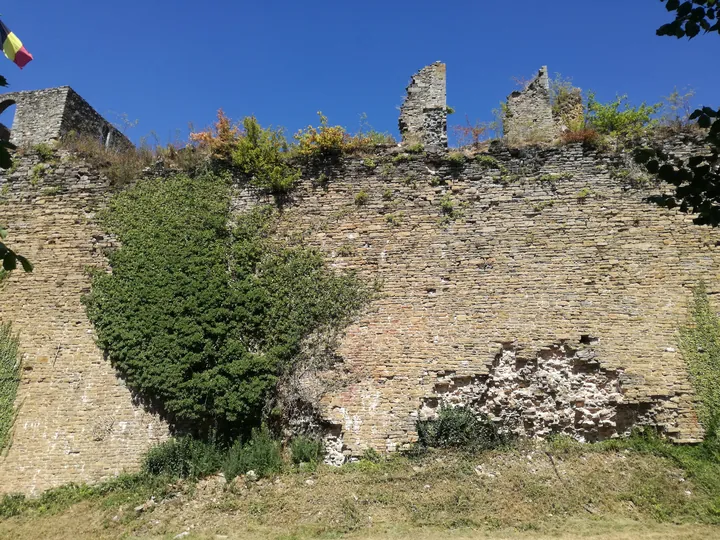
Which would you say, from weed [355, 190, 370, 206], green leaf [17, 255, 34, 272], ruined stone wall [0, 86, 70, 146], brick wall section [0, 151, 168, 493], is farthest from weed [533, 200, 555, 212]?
ruined stone wall [0, 86, 70, 146]

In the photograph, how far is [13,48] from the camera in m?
8.62

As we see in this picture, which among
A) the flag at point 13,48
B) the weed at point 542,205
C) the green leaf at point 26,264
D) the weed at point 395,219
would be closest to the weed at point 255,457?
the weed at point 395,219

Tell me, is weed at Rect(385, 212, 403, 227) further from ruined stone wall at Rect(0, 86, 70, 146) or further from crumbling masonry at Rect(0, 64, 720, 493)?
ruined stone wall at Rect(0, 86, 70, 146)

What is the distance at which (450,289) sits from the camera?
873 cm

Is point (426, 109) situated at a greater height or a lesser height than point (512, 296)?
greater

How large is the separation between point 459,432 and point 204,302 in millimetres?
Result: 4356

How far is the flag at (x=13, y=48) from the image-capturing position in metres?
8.57

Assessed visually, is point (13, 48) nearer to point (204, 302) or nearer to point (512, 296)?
point (204, 302)

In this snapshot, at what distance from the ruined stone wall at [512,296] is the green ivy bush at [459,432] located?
0.18 meters

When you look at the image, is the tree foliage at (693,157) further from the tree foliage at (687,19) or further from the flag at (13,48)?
the flag at (13,48)

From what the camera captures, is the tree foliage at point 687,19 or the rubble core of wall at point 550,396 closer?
the tree foliage at point 687,19

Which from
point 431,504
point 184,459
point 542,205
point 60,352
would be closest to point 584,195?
point 542,205

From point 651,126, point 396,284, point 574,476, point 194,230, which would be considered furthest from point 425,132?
point 574,476

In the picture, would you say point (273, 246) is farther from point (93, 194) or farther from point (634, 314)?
point (634, 314)
